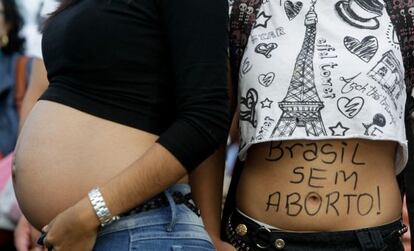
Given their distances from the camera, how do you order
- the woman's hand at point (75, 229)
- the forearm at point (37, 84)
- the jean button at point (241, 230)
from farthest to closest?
the forearm at point (37, 84) < the jean button at point (241, 230) < the woman's hand at point (75, 229)

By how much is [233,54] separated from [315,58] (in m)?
0.25

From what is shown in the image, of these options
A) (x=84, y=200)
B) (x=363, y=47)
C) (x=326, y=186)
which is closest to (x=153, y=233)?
(x=84, y=200)

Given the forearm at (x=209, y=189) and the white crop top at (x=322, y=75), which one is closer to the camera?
the white crop top at (x=322, y=75)

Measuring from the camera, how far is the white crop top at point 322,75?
6.63ft

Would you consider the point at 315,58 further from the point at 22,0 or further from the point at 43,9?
the point at 22,0

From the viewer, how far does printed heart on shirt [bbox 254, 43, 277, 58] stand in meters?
2.10

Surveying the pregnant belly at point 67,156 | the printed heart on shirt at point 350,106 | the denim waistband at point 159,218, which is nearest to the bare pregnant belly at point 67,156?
Answer: the pregnant belly at point 67,156

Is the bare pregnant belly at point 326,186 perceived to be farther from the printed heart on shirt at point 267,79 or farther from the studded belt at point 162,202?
the studded belt at point 162,202

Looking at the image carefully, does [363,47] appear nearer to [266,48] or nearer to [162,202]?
[266,48]

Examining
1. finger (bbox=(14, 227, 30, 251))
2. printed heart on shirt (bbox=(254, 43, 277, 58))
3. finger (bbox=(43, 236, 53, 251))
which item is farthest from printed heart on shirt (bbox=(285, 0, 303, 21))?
finger (bbox=(14, 227, 30, 251))

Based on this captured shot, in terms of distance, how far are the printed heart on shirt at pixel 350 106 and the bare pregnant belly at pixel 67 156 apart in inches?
→ 20.1

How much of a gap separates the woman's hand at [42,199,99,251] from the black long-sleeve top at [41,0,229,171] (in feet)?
0.75

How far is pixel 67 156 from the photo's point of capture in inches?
72.6

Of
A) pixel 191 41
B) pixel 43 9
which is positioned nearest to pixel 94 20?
pixel 191 41
